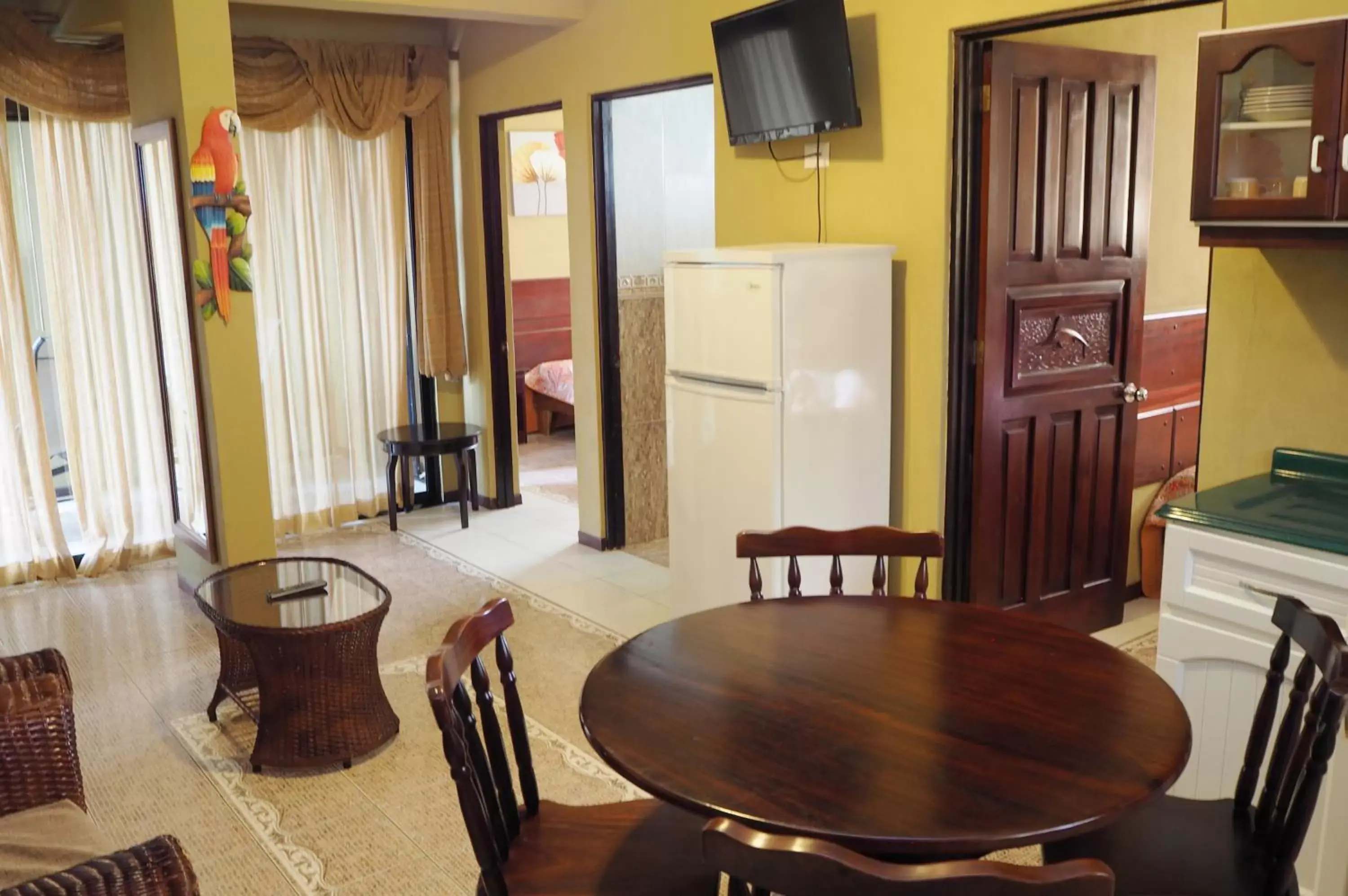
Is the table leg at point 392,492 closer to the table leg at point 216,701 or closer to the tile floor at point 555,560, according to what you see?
the tile floor at point 555,560

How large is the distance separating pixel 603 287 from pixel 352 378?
62.2 inches

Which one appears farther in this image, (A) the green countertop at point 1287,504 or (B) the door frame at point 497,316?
(B) the door frame at point 497,316

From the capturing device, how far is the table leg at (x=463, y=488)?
5.90 metres

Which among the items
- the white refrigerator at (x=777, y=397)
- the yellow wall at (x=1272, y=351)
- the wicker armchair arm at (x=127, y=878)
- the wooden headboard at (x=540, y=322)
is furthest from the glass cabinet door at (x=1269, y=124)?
the wooden headboard at (x=540, y=322)

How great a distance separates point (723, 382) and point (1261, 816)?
214cm

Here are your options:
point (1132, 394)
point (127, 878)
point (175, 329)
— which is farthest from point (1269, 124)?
point (175, 329)

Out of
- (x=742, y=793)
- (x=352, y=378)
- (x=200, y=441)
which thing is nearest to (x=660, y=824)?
(x=742, y=793)

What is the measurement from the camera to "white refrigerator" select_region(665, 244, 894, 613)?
3527 mm

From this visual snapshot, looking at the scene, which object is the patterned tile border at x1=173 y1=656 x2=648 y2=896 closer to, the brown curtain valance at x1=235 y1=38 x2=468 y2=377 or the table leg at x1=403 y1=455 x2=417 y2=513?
the table leg at x1=403 y1=455 x2=417 y2=513

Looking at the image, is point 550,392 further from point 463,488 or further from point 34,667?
point 34,667

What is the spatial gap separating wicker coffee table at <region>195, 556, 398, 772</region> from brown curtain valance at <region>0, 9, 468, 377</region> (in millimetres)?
2671

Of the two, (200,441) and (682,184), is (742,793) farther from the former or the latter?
(682,184)

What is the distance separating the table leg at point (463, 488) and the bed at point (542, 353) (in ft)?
7.13

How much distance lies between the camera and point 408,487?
6.27 metres
